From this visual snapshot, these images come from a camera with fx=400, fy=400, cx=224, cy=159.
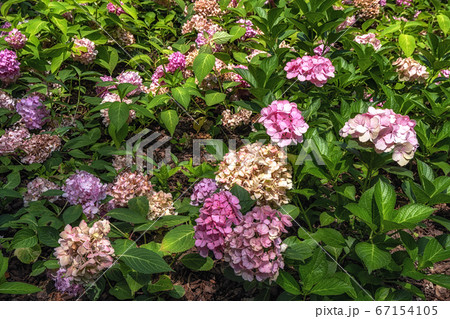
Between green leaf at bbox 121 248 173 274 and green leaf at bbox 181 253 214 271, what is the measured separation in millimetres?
264

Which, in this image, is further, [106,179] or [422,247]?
[106,179]

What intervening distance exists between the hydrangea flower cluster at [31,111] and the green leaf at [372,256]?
2.61 meters

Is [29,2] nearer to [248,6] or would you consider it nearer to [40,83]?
[40,83]

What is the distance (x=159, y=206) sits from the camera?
2.37 meters

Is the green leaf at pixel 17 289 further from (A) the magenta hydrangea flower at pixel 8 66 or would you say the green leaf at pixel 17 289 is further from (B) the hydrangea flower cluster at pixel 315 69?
(A) the magenta hydrangea flower at pixel 8 66

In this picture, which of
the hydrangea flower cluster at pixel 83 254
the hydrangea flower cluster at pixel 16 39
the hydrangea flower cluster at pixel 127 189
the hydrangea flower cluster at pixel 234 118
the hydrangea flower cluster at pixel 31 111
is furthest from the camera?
the hydrangea flower cluster at pixel 16 39

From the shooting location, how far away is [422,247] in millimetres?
1917

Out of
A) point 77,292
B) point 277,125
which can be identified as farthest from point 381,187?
point 77,292

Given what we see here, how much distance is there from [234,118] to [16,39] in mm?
2043

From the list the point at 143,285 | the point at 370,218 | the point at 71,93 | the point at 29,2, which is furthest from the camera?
the point at 29,2

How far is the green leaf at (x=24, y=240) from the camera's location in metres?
2.19

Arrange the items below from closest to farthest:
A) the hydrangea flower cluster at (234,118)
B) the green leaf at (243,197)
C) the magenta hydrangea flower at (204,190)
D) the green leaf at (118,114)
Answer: the green leaf at (243,197) → the magenta hydrangea flower at (204,190) → the green leaf at (118,114) → the hydrangea flower cluster at (234,118)

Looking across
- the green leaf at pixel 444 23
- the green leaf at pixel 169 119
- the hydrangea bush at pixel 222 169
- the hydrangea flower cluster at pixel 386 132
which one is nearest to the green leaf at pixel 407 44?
the hydrangea bush at pixel 222 169

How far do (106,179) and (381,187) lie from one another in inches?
68.0
